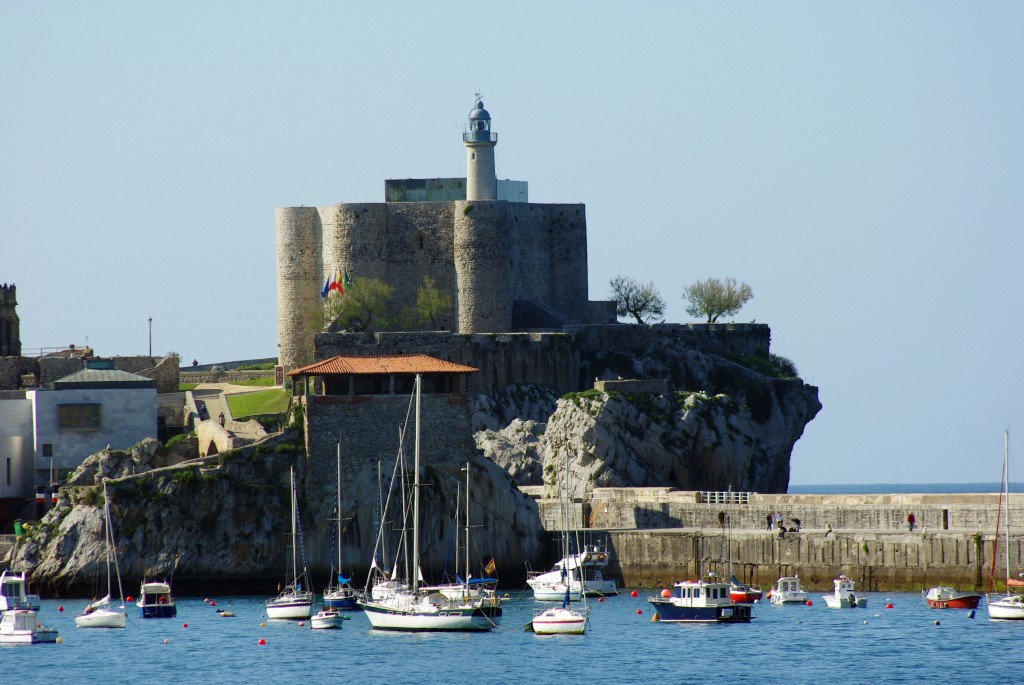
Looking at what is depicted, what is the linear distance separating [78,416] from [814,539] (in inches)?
1334

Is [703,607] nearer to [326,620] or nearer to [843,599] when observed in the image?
[843,599]

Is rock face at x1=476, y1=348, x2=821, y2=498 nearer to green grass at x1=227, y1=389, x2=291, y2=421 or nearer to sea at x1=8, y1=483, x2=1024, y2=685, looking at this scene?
green grass at x1=227, y1=389, x2=291, y2=421

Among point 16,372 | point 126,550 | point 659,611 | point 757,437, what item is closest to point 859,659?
point 659,611

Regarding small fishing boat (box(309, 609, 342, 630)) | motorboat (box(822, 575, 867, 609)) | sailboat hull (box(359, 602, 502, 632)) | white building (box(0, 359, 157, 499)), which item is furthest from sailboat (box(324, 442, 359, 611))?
white building (box(0, 359, 157, 499))

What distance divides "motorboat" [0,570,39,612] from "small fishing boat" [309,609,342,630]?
32.0 feet

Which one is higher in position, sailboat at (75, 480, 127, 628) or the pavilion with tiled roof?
the pavilion with tiled roof

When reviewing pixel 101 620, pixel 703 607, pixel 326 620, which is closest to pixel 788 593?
pixel 703 607

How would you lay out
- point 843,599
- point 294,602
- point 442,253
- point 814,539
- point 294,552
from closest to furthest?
point 294,602 → point 843,599 → point 294,552 → point 814,539 → point 442,253

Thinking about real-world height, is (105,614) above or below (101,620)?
above

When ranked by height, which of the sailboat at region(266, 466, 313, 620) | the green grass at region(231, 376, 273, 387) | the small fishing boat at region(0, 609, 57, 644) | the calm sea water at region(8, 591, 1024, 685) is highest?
the green grass at region(231, 376, 273, 387)

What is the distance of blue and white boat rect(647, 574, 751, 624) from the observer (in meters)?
80.9

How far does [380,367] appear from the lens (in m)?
89.2

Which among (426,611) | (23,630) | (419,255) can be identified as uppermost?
(419,255)

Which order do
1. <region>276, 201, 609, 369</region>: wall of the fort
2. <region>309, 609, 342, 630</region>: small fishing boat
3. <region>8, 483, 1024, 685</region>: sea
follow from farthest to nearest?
<region>276, 201, 609, 369</region>: wall of the fort, <region>309, 609, 342, 630</region>: small fishing boat, <region>8, 483, 1024, 685</region>: sea
